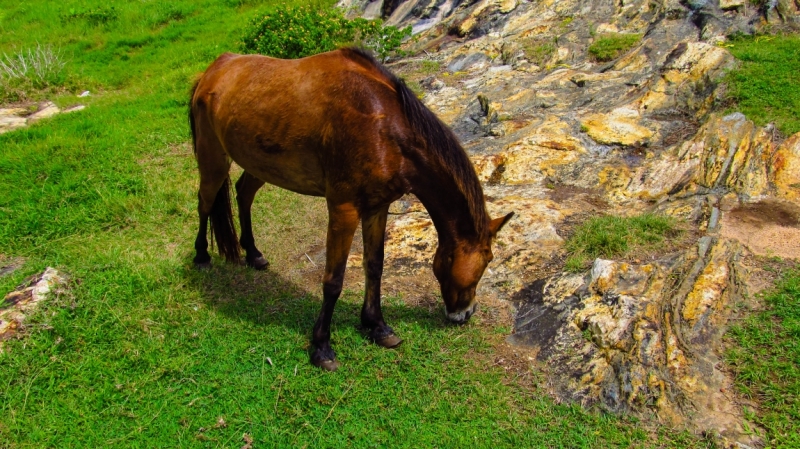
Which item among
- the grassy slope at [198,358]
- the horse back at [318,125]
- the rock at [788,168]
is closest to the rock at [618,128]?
the rock at [788,168]

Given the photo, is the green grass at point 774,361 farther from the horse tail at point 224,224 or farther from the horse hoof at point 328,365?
the horse tail at point 224,224

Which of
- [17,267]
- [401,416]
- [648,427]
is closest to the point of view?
[648,427]

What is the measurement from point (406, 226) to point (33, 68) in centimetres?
970

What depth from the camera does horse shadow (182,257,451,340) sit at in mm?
4441

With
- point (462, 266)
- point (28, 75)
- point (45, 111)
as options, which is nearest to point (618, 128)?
point (462, 266)

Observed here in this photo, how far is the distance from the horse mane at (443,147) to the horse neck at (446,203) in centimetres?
4

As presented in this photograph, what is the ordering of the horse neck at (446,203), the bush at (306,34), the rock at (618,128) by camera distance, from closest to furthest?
the horse neck at (446,203)
the rock at (618,128)
the bush at (306,34)

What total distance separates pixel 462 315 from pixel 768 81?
16.6 feet

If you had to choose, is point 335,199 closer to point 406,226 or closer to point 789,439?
point 406,226

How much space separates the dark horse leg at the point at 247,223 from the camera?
208 inches

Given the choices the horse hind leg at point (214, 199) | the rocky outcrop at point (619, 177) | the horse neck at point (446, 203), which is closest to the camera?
the rocky outcrop at point (619, 177)

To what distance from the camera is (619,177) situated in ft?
19.0

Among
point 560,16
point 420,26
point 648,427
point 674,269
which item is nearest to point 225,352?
point 648,427

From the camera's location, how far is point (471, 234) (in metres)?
3.89
